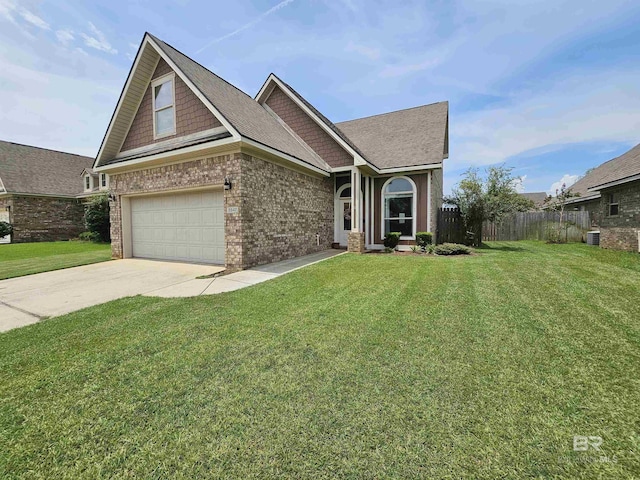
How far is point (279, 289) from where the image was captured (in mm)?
6043

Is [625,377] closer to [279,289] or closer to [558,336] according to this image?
[558,336]

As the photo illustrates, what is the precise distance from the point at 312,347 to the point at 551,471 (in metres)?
2.28

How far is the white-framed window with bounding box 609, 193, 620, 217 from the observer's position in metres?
14.2

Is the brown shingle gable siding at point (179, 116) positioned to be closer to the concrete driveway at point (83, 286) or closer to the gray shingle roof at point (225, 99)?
the gray shingle roof at point (225, 99)

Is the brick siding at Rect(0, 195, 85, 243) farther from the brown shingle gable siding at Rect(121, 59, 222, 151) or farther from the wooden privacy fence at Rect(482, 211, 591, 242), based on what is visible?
the wooden privacy fence at Rect(482, 211, 591, 242)

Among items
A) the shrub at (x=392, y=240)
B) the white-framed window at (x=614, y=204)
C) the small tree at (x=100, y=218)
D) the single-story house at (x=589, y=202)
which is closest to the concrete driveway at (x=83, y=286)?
the shrub at (x=392, y=240)

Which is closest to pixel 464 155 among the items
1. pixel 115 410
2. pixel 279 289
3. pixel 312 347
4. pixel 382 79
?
pixel 382 79

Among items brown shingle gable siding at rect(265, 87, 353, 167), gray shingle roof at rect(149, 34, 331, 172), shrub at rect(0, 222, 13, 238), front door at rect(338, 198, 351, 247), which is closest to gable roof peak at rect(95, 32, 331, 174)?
gray shingle roof at rect(149, 34, 331, 172)

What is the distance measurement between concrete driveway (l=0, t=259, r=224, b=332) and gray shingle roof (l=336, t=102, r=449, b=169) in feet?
29.2

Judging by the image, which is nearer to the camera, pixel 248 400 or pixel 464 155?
pixel 248 400

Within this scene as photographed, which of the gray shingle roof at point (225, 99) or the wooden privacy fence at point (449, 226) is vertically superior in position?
the gray shingle roof at point (225, 99)

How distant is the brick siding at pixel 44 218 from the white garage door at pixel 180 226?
16.2 metres

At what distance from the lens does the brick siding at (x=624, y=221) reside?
37.1 ft

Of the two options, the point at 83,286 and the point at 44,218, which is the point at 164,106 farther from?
the point at 44,218
